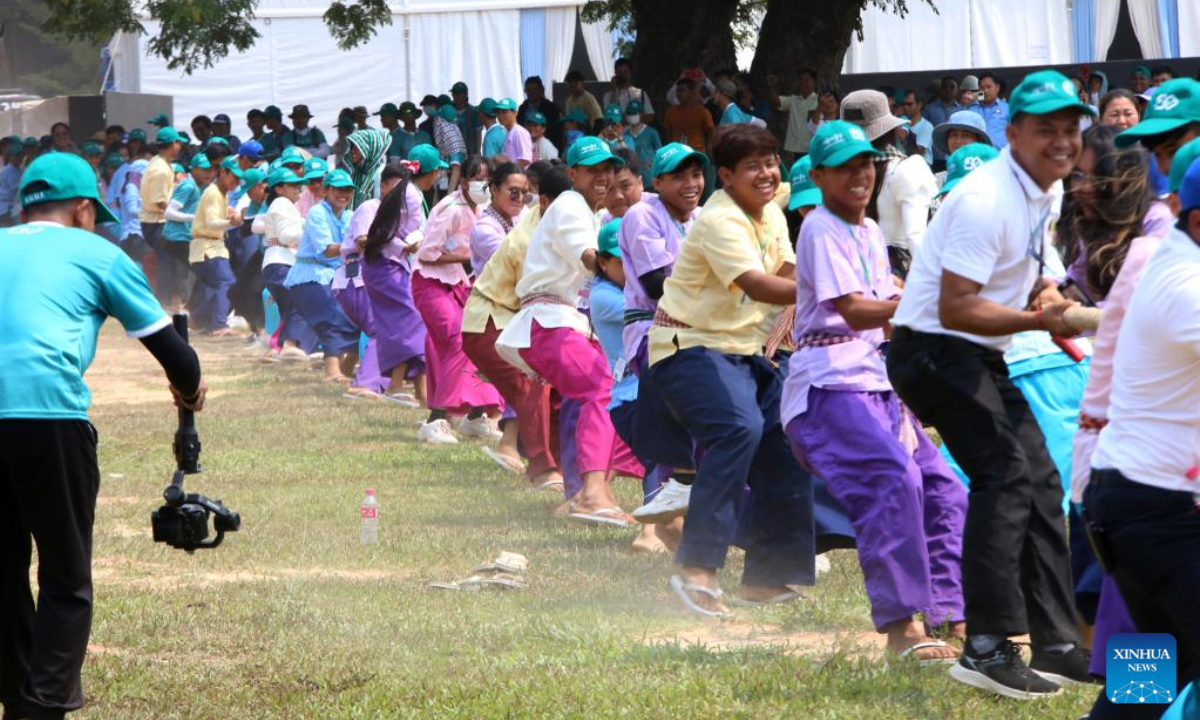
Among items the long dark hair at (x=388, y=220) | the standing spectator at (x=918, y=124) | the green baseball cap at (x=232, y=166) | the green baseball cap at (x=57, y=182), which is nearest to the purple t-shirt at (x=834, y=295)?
the green baseball cap at (x=57, y=182)

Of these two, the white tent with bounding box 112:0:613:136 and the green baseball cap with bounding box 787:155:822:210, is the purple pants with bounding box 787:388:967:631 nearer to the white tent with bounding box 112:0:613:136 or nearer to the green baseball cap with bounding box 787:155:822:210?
the green baseball cap with bounding box 787:155:822:210

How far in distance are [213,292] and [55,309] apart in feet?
58.9

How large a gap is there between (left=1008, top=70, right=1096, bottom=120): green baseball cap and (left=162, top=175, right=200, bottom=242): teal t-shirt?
18264 mm

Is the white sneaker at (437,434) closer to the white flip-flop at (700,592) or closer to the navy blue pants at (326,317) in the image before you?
the navy blue pants at (326,317)

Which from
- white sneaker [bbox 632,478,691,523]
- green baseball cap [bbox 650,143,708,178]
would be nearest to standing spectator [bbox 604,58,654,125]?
green baseball cap [bbox 650,143,708,178]

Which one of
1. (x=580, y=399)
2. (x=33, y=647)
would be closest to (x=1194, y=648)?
(x=33, y=647)

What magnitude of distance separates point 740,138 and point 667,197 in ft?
2.84

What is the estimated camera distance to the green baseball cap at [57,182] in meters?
5.77

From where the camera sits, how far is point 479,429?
537 inches

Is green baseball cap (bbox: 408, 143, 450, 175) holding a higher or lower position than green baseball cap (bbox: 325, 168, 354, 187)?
higher

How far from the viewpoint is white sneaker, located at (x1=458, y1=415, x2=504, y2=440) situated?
13570 millimetres

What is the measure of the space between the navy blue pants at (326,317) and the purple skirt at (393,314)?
1.93 m

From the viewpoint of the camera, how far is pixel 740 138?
7.25m

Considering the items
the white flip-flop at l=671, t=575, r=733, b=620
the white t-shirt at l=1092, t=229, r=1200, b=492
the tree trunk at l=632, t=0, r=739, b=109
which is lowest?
the white flip-flop at l=671, t=575, r=733, b=620
